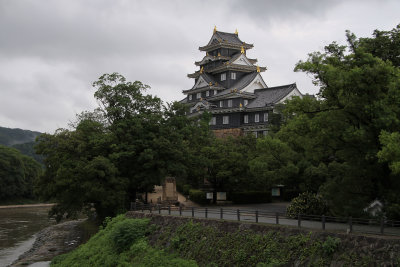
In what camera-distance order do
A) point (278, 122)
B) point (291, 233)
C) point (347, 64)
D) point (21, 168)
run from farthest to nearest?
point (21, 168)
point (278, 122)
point (347, 64)
point (291, 233)

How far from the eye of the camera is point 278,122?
49062mm

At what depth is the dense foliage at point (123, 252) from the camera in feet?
65.0

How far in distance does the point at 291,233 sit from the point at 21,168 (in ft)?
232

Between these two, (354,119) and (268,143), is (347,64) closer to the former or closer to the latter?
(354,119)

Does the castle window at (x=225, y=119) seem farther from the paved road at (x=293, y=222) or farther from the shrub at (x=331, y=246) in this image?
the shrub at (x=331, y=246)

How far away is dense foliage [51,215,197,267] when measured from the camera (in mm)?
19812

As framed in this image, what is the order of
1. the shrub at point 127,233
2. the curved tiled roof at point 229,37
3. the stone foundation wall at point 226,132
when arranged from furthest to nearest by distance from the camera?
the curved tiled roof at point 229,37 → the stone foundation wall at point 226,132 → the shrub at point 127,233

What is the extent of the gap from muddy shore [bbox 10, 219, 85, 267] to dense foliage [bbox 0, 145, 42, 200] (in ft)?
110

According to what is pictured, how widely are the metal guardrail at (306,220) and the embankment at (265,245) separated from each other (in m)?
0.96

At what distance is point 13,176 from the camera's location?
73562 mm

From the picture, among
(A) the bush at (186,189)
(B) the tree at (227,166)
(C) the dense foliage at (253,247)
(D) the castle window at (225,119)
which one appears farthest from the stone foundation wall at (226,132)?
(C) the dense foliage at (253,247)

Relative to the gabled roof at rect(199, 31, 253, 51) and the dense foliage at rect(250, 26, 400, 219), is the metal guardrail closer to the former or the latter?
the dense foliage at rect(250, 26, 400, 219)

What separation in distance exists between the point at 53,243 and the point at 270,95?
121 feet

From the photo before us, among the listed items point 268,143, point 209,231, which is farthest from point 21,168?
point 209,231
